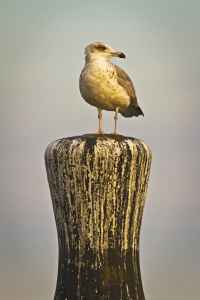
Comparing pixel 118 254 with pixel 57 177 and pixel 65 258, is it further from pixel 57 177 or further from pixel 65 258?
pixel 57 177

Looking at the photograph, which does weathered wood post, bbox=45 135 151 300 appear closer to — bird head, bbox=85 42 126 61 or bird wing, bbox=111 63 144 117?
bird wing, bbox=111 63 144 117

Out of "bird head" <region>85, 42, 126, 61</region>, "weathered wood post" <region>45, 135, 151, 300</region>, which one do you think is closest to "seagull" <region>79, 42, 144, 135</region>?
"bird head" <region>85, 42, 126, 61</region>

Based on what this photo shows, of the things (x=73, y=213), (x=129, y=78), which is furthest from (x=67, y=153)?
(x=129, y=78)

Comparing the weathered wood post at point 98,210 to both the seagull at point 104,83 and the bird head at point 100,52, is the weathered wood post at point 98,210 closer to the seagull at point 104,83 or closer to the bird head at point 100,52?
the seagull at point 104,83

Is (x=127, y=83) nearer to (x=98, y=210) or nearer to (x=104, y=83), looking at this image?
(x=104, y=83)

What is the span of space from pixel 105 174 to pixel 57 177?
40cm

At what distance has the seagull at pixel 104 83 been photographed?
10.1 ft

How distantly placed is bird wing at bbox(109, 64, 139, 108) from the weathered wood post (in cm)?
66

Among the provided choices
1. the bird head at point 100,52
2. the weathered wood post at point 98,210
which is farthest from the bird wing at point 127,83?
the weathered wood post at point 98,210

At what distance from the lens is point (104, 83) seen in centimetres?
307

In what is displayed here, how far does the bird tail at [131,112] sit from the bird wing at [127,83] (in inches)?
2.2

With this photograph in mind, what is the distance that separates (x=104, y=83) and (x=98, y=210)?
1.12 m

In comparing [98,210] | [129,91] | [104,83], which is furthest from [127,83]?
[98,210]

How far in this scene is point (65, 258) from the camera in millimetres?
2787
